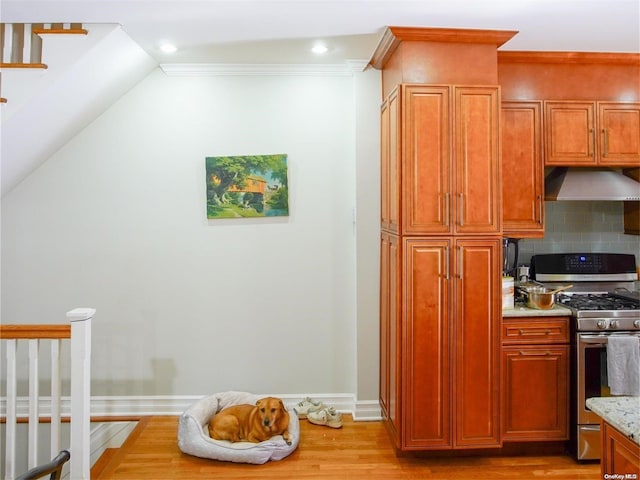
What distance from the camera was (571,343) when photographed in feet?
9.64

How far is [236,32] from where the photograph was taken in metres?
2.87

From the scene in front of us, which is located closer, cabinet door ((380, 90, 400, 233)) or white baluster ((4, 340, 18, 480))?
white baluster ((4, 340, 18, 480))

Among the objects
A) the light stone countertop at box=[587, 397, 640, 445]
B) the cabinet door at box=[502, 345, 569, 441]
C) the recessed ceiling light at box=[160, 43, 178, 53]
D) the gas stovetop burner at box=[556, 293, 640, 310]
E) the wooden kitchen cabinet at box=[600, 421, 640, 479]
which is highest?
the recessed ceiling light at box=[160, 43, 178, 53]

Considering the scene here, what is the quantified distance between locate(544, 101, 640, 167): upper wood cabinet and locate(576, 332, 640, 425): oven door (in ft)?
3.63

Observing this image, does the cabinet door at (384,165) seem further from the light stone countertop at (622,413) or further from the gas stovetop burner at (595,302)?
the light stone countertop at (622,413)

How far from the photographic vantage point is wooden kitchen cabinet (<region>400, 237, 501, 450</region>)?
9.21 feet

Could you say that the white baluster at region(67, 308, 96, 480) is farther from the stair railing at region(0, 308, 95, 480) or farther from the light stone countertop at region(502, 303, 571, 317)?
the light stone countertop at region(502, 303, 571, 317)

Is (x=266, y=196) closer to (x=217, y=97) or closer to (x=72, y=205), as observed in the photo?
(x=217, y=97)

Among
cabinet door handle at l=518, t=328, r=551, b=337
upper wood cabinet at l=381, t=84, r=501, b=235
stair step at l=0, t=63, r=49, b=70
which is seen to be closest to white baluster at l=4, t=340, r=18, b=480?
stair step at l=0, t=63, r=49, b=70

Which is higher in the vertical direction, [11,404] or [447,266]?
[447,266]

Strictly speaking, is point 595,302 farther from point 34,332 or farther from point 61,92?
point 61,92

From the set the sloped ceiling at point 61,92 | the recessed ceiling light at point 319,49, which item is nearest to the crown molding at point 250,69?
the sloped ceiling at point 61,92

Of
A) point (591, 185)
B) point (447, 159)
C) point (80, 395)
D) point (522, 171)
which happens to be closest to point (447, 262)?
point (447, 159)

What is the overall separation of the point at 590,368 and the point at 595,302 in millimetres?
457
